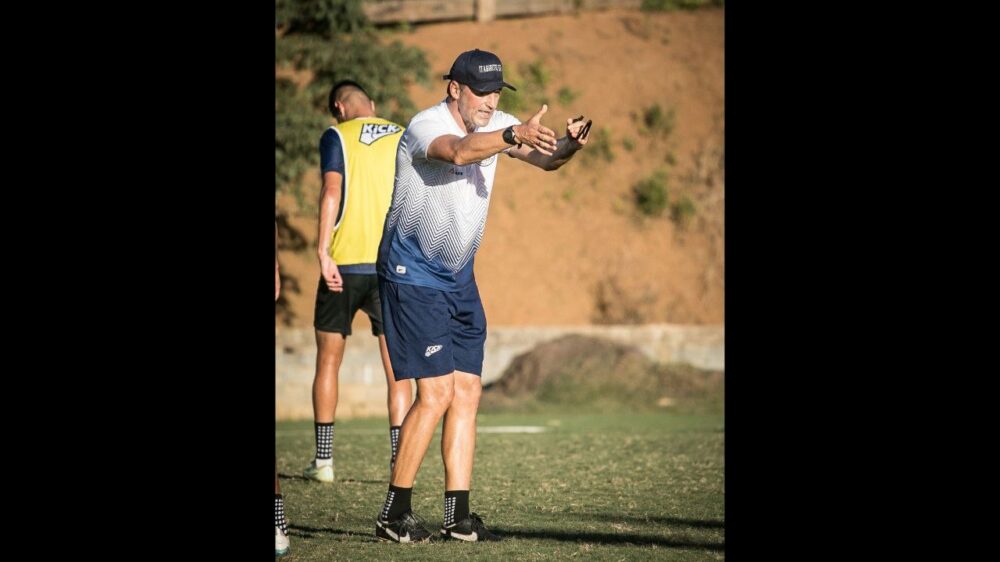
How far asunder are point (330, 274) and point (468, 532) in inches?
103

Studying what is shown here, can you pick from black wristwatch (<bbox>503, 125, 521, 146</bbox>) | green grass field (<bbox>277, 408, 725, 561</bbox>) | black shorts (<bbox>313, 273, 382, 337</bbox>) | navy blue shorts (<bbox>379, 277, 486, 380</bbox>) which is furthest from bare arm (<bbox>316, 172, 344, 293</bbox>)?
black wristwatch (<bbox>503, 125, 521, 146</bbox>)

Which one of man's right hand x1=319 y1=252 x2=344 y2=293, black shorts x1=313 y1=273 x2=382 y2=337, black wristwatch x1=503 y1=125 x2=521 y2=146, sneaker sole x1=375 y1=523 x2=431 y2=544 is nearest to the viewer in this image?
black wristwatch x1=503 y1=125 x2=521 y2=146

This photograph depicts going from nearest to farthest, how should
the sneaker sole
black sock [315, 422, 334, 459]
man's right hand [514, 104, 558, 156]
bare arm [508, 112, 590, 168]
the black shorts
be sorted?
man's right hand [514, 104, 558, 156] → bare arm [508, 112, 590, 168] → the sneaker sole → black sock [315, 422, 334, 459] → the black shorts

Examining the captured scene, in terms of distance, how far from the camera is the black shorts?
855cm

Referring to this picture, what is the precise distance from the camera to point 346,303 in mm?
8562

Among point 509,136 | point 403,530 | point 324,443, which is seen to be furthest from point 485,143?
point 324,443

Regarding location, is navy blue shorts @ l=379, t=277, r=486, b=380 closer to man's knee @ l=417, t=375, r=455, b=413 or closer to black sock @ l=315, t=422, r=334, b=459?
man's knee @ l=417, t=375, r=455, b=413

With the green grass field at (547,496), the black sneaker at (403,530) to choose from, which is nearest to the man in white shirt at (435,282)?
the black sneaker at (403,530)

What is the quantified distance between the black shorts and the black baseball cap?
2.99 m
